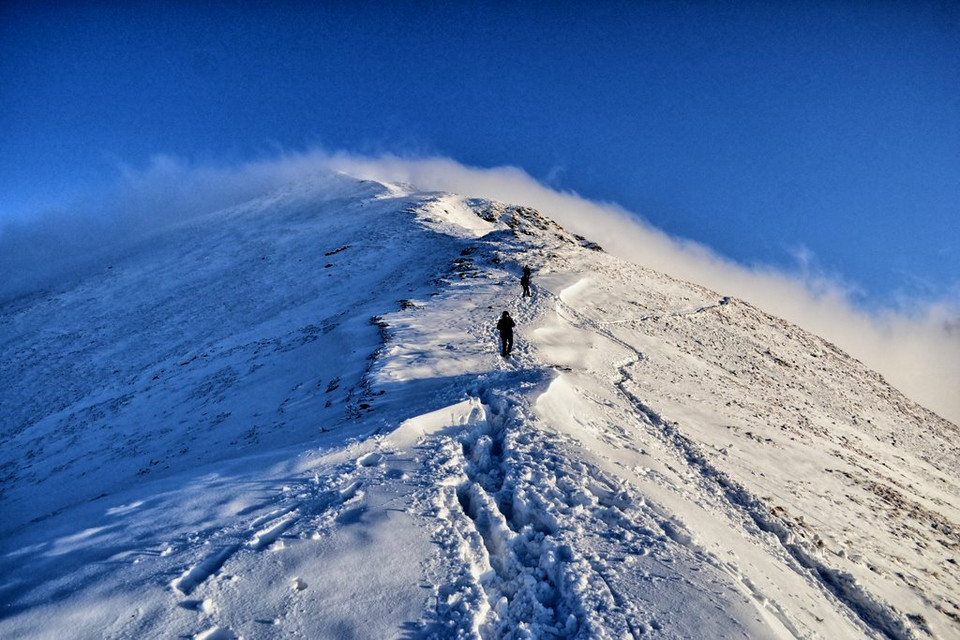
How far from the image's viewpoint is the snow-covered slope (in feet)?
21.6

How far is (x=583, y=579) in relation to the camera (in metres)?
7.09

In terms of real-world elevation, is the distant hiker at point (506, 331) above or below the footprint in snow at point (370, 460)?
above

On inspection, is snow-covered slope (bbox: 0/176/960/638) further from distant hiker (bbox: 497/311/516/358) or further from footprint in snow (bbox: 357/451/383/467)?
distant hiker (bbox: 497/311/516/358)

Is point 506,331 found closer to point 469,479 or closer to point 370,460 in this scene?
point 469,479

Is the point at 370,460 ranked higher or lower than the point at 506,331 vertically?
lower

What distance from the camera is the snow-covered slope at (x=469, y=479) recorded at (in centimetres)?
657

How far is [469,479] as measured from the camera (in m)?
9.70

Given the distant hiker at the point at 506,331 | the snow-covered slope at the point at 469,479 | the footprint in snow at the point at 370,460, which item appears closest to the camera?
the snow-covered slope at the point at 469,479

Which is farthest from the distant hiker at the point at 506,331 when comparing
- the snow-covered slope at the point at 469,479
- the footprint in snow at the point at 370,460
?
the footprint in snow at the point at 370,460

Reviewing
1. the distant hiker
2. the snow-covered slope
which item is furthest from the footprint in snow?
the distant hiker

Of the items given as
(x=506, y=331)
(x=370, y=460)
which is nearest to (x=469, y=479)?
(x=370, y=460)

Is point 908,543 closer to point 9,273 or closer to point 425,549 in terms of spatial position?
point 425,549

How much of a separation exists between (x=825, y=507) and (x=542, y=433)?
8.32 metres

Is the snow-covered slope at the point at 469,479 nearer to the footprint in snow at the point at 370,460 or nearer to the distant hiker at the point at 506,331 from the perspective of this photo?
the footprint in snow at the point at 370,460
